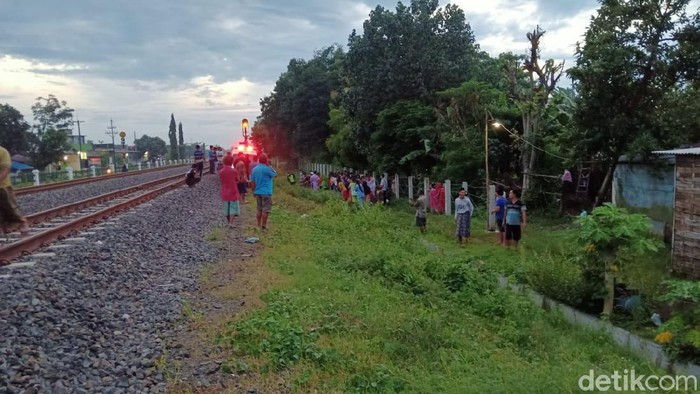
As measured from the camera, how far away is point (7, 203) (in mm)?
8992

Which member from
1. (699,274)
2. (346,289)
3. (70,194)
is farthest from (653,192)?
(70,194)

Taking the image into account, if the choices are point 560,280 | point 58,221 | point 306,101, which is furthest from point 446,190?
point 306,101

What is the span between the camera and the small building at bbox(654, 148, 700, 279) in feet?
34.2

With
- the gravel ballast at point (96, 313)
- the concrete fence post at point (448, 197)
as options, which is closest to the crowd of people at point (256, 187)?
the gravel ballast at point (96, 313)

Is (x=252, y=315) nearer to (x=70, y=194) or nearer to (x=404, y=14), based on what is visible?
(x=70, y=194)

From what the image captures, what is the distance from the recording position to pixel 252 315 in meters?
6.05

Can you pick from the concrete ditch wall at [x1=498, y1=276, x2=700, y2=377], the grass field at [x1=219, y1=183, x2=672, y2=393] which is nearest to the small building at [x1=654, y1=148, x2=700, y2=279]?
the grass field at [x1=219, y1=183, x2=672, y2=393]

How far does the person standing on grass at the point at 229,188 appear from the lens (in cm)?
1262

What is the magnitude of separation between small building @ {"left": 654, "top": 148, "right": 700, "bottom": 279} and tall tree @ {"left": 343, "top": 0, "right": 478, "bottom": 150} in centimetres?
1827

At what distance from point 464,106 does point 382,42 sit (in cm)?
843

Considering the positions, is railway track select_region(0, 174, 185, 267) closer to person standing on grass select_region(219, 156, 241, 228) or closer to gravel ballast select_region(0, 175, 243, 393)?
gravel ballast select_region(0, 175, 243, 393)

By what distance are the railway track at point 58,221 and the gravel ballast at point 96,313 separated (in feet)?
1.84

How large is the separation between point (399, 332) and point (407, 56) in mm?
25193

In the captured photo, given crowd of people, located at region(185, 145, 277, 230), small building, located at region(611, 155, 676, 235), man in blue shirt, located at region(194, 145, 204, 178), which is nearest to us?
crowd of people, located at region(185, 145, 277, 230)
